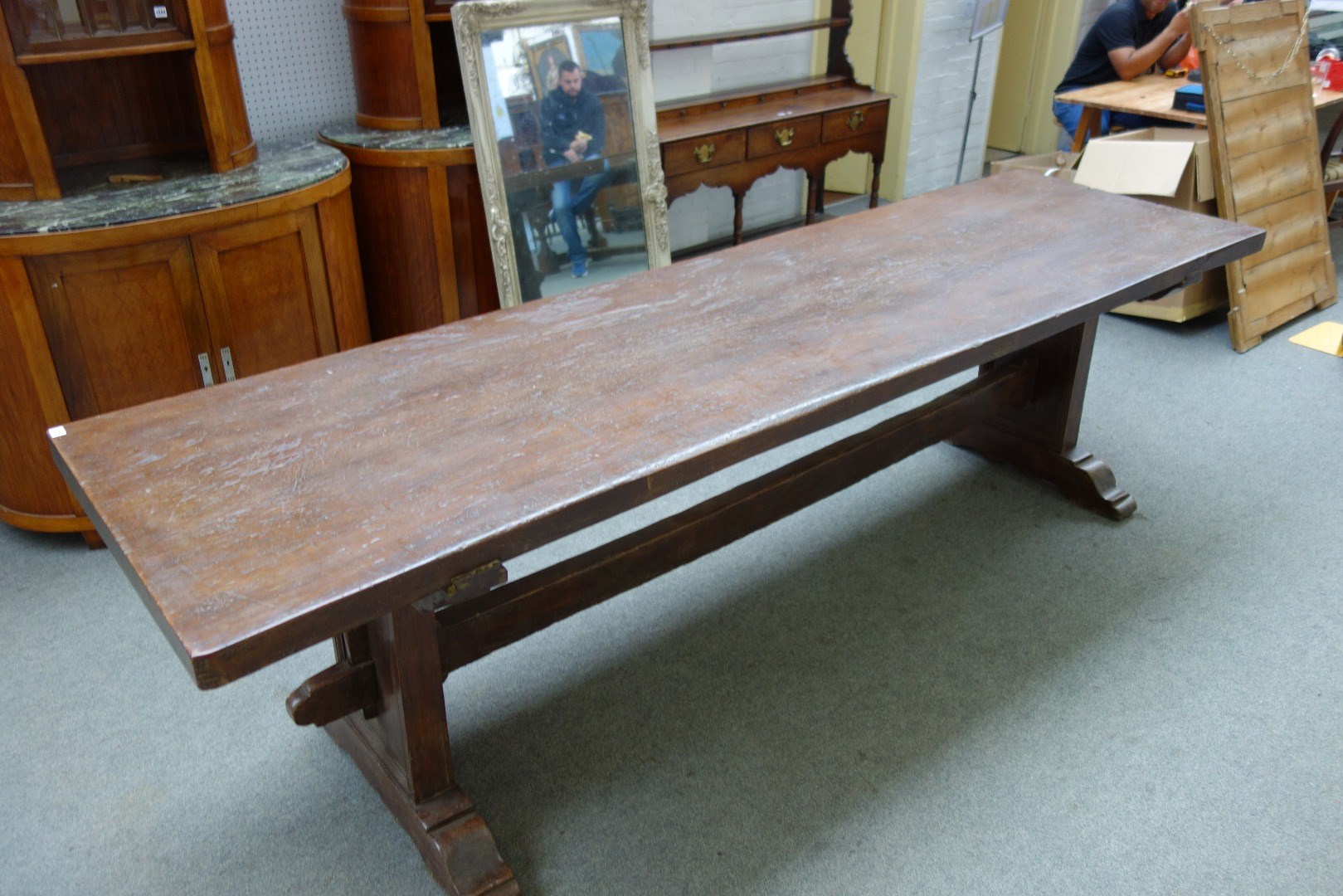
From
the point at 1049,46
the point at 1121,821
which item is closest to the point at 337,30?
the point at 1121,821

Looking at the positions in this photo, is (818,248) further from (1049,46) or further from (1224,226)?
(1049,46)

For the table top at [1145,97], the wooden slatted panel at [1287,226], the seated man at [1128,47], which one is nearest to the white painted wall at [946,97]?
the seated man at [1128,47]

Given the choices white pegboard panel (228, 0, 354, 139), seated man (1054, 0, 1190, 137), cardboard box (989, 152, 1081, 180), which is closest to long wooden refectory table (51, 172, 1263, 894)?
cardboard box (989, 152, 1081, 180)

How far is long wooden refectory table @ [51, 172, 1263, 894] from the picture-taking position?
4.18 ft

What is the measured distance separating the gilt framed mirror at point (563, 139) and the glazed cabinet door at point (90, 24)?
74 centimetres

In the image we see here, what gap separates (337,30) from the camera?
3109 millimetres

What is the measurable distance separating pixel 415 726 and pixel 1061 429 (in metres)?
1.82

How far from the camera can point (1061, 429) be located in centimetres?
270

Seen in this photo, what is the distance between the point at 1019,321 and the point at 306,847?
157cm

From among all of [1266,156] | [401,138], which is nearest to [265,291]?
[401,138]

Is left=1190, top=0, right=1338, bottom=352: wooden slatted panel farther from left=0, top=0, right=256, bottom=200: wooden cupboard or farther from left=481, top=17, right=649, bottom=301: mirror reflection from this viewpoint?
left=0, top=0, right=256, bottom=200: wooden cupboard

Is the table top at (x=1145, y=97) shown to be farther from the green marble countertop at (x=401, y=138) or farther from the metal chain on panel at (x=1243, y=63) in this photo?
the green marble countertop at (x=401, y=138)

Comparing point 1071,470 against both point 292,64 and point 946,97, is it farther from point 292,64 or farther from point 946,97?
point 946,97

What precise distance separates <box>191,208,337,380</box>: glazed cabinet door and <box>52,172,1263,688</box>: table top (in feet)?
2.71
